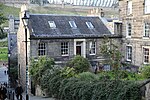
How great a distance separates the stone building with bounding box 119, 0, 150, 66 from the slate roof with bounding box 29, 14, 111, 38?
232cm

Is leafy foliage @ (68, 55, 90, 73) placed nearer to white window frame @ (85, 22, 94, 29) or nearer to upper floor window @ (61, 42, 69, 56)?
upper floor window @ (61, 42, 69, 56)

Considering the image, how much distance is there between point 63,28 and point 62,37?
184cm

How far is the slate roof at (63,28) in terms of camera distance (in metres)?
28.6

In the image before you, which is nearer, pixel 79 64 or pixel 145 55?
pixel 79 64

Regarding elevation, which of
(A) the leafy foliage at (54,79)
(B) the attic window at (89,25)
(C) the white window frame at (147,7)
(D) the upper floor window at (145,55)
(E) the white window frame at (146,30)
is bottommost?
(A) the leafy foliage at (54,79)

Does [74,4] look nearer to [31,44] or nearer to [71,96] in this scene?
[31,44]

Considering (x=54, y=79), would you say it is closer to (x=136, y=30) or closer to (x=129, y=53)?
(x=136, y=30)

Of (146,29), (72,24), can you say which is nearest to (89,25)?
(72,24)

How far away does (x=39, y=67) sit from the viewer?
2428cm

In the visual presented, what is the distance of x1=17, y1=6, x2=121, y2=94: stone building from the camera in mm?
27984

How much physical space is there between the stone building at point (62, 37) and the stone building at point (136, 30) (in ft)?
5.14

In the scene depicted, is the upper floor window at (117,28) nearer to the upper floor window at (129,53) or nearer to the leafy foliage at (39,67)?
the upper floor window at (129,53)

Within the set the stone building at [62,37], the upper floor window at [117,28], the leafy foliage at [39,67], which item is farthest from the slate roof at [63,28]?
the leafy foliage at [39,67]

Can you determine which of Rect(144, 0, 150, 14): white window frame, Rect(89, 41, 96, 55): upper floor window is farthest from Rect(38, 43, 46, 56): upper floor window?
Rect(144, 0, 150, 14): white window frame
